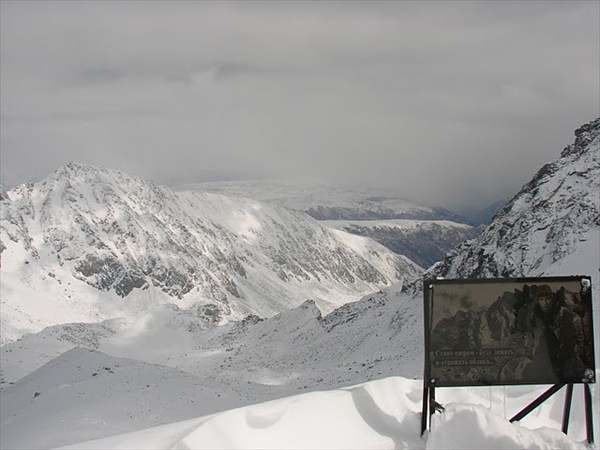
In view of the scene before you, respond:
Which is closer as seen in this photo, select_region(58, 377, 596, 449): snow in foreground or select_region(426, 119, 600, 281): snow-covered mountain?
A: select_region(58, 377, 596, 449): snow in foreground

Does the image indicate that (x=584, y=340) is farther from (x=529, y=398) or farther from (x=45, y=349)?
(x=45, y=349)

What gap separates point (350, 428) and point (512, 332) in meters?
2.81

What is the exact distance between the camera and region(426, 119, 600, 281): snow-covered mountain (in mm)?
42009

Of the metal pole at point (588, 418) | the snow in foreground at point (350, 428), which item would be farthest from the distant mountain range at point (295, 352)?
the metal pole at point (588, 418)

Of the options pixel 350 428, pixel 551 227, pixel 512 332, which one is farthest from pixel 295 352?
pixel 512 332

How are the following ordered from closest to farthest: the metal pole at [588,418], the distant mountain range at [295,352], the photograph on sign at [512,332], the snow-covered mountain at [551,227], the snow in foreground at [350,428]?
the snow in foreground at [350,428] → the metal pole at [588,418] → the photograph on sign at [512,332] → the distant mountain range at [295,352] → the snow-covered mountain at [551,227]

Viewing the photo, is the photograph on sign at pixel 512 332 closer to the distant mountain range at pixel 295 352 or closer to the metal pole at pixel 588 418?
the metal pole at pixel 588 418

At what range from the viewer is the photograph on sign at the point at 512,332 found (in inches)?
395

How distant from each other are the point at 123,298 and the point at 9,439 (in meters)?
170

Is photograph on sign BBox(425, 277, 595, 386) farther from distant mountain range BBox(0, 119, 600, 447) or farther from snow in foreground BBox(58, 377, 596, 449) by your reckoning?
snow in foreground BBox(58, 377, 596, 449)

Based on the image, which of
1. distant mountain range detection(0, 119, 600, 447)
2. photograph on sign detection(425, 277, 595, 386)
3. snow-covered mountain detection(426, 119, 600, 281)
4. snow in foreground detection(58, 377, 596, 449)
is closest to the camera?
snow in foreground detection(58, 377, 596, 449)

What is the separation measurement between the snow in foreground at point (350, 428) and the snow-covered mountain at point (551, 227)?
2754 centimetres

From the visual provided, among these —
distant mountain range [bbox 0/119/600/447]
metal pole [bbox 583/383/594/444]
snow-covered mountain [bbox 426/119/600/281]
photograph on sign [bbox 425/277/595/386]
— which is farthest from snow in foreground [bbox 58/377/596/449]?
snow-covered mountain [bbox 426/119/600/281]

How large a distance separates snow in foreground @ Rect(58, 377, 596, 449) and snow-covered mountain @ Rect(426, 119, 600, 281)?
2754 centimetres
